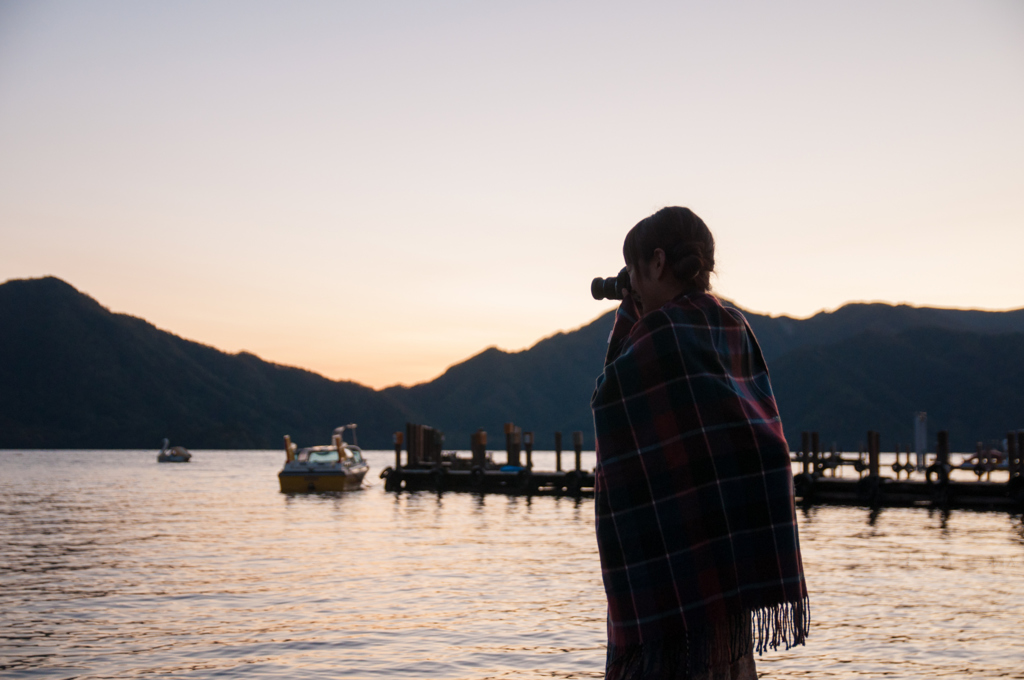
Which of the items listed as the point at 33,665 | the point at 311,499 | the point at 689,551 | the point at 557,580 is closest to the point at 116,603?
the point at 33,665

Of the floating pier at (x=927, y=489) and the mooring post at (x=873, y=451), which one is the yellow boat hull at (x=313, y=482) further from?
the mooring post at (x=873, y=451)

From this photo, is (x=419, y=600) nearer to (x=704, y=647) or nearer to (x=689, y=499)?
(x=704, y=647)

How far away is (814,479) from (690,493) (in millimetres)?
37717

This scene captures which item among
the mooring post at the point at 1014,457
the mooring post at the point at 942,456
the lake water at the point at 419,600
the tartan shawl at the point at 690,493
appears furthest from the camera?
the mooring post at the point at 1014,457

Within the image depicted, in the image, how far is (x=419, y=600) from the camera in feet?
49.4

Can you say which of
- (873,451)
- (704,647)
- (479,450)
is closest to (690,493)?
(704,647)

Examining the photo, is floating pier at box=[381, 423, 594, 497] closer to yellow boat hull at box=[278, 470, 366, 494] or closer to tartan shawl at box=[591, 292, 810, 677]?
yellow boat hull at box=[278, 470, 366, 494]

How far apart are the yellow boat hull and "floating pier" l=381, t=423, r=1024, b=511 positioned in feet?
11.0

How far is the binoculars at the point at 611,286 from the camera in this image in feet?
9.59

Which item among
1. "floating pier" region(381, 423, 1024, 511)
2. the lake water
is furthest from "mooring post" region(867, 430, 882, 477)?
the lake water

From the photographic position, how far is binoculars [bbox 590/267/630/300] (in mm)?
2924

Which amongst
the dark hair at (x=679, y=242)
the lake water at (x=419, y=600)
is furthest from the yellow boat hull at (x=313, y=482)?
the dark hair at (x=679, y=242)

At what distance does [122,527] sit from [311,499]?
17589mm

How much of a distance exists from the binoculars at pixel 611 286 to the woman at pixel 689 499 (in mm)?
201
